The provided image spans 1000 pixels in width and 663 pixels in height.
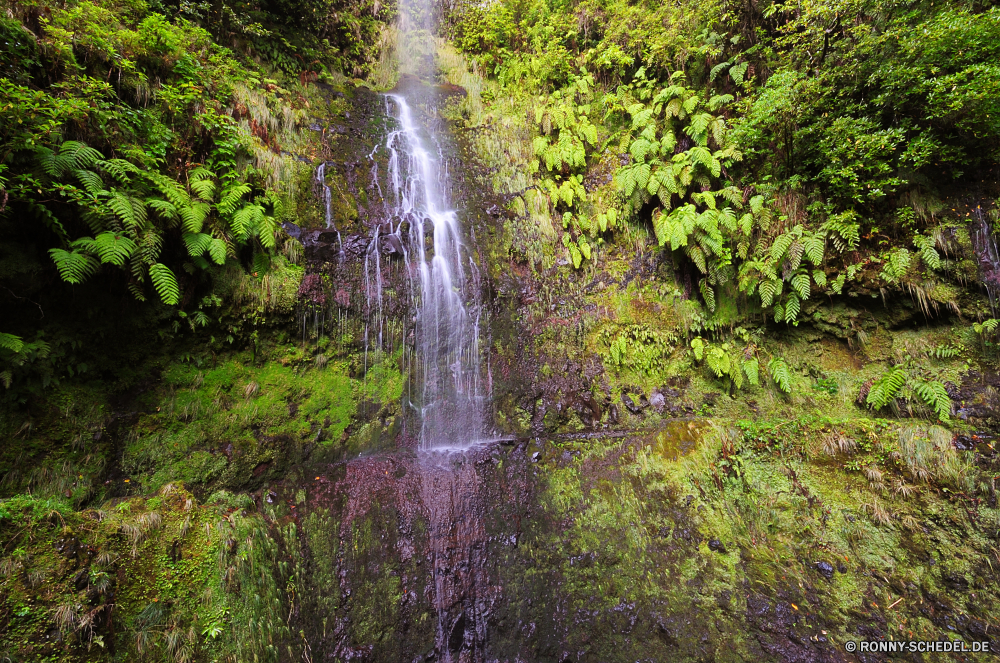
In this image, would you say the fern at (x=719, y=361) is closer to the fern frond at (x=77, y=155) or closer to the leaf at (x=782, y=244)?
the leaf at (x=782, y=244)

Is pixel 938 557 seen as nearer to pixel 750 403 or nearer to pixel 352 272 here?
pixel 750 403

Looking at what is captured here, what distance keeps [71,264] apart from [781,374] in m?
8.57

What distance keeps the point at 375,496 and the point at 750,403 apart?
5.85 metres

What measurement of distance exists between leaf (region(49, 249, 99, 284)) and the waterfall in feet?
10.1

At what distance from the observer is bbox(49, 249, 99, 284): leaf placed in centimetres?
327

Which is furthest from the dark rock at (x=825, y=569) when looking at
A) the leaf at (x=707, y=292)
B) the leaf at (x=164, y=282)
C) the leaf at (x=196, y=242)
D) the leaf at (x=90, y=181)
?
the leaf at (x=90, y=181)

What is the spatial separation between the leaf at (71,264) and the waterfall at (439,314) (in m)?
3.08

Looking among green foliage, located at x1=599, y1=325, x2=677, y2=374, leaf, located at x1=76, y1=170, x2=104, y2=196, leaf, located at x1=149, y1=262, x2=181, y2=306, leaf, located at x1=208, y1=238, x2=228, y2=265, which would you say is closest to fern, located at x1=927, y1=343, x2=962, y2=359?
green foliage, located at x1=599, y1=325, x2=677, y2=374

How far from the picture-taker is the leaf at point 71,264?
10.7 ft

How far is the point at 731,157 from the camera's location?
6.14 m

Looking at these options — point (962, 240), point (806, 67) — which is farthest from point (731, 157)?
point (962, 240)

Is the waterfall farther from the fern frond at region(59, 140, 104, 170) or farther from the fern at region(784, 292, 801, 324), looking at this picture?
the fern at region(784, 292, 801, 324)

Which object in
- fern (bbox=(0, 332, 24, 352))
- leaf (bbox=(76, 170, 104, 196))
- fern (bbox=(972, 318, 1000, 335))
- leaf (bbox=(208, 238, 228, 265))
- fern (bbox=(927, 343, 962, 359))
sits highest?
leaf (bbox=(76, 170, 104, 196))

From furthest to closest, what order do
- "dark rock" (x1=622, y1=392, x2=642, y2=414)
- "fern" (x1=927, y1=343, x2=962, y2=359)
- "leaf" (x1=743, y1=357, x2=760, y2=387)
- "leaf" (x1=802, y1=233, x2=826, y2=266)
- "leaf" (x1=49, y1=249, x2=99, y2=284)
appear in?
"dark rock" (x1=622, y1=392, x2=642, y2=414)
"leaf" (x1=743, y1=357, x2=760, y2=387)
"leaf" (x1=802, y1=233, x2=826, y2=266)
"fern" (x1=927, y1=343, x2=962, y2=359)
"leaf" (x1=49, y1=249, x2=99, y2=284)
